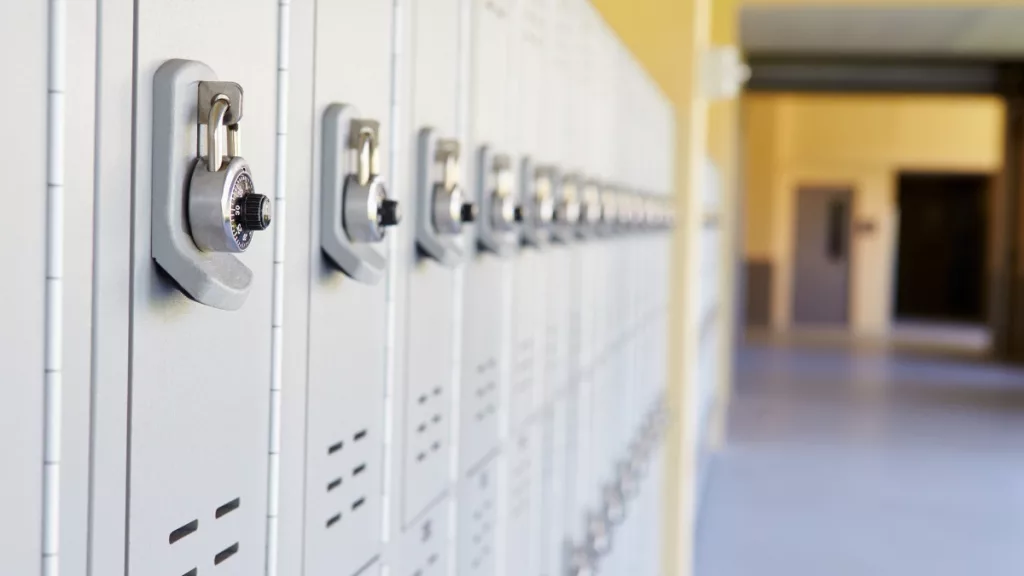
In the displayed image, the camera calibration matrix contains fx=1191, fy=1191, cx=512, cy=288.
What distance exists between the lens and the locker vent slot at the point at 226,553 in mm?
717

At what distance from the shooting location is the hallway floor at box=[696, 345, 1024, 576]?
17.7ft

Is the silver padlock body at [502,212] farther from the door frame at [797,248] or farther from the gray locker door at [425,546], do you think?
the door frame at [797,248]

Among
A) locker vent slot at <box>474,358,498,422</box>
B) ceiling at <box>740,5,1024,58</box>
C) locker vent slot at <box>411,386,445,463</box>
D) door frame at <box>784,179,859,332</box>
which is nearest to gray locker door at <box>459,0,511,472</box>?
locker vent slot at <box>474,358,498,422</box>

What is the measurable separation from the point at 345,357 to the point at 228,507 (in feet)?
0.77

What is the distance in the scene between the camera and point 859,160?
19.2 meters

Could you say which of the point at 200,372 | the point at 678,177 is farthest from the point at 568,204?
the point at 678,177

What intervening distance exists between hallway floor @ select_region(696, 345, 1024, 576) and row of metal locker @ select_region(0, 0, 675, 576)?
12.8ft

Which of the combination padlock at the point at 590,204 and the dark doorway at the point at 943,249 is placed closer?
the combination padlock at the point at 590,204

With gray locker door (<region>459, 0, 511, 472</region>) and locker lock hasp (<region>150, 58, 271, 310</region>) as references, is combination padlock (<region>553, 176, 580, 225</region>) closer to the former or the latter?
gray locker door (<region>459, 0, 511, 472</region>)

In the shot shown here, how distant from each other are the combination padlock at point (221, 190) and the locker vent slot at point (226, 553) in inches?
8.1

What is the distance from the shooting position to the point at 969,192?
24.1 m

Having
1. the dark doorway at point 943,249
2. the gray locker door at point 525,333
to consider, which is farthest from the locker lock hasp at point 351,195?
the dark doorway at point 943,249

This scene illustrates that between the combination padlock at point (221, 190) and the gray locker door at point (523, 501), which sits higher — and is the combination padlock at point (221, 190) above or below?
above

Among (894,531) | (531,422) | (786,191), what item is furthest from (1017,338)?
(531,422)
